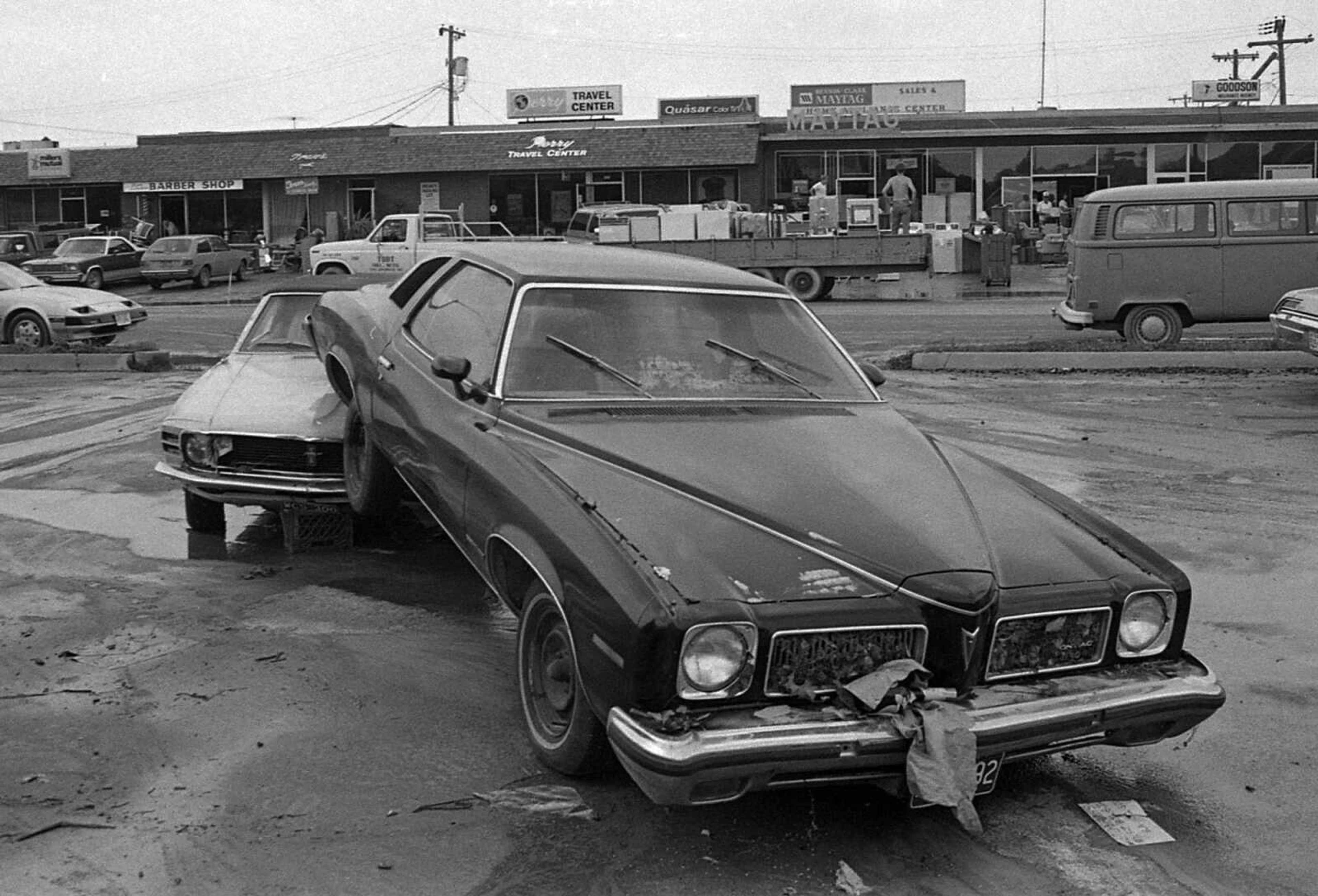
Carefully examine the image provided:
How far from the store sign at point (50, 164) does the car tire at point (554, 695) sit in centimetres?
4804

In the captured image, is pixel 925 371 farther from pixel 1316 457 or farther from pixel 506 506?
pixel 506 506

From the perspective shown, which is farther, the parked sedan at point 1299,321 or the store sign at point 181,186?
the store sign at point 181,186

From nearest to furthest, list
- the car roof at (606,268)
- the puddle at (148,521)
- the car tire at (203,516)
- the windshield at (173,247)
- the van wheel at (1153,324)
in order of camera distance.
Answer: the car roof at (606,268) < the puddle at (148,521) < the car tire at (203,516) < the van wheel at (1153,324) < the windshield at (173,247)

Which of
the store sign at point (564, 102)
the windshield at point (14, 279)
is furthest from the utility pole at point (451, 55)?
the windshield at point (14, 279)

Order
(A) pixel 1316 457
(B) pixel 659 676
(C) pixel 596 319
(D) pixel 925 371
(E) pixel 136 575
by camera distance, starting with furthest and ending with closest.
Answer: (D) pixel 925 371, (A) pixel 1316 457, (E) pixel 136 575, (C) pixel 596 319, (B) pixel 659 676

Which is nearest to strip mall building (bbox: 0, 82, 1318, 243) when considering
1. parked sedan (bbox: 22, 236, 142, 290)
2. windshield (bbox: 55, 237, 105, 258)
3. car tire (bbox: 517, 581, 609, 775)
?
parked sedan (bbox: 22, 236, 142, 290)

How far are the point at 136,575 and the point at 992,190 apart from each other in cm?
3828

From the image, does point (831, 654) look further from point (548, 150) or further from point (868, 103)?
point (868, 103)

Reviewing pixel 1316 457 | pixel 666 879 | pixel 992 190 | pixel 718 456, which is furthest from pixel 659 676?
pixel 992 190

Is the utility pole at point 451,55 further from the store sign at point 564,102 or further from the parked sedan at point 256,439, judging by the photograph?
the parked sedan at point 256,439

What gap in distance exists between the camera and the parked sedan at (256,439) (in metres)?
7.38

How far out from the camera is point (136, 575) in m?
7.20

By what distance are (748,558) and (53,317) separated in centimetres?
1750

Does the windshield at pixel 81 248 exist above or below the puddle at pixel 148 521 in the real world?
above
